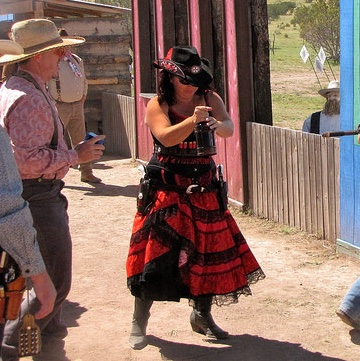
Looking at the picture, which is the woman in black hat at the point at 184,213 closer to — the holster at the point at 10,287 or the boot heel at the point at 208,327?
the boot heel at the point at 208,327

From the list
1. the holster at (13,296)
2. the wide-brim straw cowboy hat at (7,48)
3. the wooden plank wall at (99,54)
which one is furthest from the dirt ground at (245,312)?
the wooden plank wall at (99,54)

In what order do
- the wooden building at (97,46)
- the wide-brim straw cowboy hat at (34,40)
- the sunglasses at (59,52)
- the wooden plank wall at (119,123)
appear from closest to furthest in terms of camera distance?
1. the wide-brim straw cowboy hat at (34,40)
2. the sunglasses at (59,52)
3. the wooden plank wall at (119,123)
4. the wooden building at (97,46)

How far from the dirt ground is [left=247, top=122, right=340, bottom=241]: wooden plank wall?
0.16m

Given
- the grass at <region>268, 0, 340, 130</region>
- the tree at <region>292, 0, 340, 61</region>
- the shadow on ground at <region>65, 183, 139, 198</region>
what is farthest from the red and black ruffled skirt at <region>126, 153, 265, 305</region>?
the tree at <region>292, 0, 340, 61</region>

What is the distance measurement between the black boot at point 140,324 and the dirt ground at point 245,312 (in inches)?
2.0

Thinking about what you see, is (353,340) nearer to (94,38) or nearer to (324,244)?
(324,244)

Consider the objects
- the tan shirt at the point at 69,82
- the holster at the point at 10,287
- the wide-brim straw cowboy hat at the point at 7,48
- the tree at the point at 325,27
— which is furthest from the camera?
the tree at the point at 325,27

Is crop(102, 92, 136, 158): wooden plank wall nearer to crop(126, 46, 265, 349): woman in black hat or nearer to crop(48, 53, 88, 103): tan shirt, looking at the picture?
crop(48, 53, 88, 103): tan shirt

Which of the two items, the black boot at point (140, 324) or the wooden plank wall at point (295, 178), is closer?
the black boot at point (140, 324)

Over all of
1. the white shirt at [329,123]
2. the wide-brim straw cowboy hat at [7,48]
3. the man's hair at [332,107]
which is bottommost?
the white shirt at [329,123]

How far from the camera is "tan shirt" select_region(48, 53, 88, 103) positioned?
999cm

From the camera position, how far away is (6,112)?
418 centimetres

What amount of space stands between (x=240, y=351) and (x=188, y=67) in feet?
5.44

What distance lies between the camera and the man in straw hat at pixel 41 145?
164 inches
